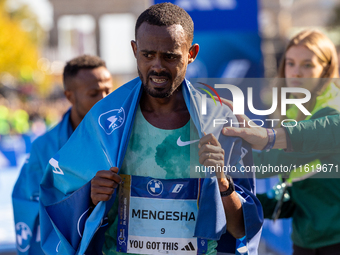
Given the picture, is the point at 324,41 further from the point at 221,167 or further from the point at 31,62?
the point at 31,62

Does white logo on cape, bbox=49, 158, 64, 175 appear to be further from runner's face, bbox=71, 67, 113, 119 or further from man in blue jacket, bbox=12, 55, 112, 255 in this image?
runner's face, bbox=71, 67, 113, 119

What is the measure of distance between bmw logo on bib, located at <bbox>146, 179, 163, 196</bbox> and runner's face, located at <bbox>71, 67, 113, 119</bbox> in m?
1.27

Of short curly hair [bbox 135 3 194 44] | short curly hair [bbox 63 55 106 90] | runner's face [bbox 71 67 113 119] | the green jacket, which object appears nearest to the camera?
short curly hair [bbox 135 3 194 44]

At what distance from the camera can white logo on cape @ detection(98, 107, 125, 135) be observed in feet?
6.72

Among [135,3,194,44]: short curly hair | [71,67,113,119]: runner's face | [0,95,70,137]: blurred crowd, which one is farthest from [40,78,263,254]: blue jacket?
[0,95,70,137]: blurred crowd

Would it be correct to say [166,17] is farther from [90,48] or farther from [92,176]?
[90,48]

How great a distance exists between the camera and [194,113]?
2.01 meters

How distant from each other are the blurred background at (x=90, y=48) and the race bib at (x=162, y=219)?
2.19m

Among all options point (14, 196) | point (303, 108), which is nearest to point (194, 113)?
point (303, 108)

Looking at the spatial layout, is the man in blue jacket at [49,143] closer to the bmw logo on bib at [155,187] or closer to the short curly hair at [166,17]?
the bmw logo on bib at [155,187]

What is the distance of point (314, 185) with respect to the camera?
102 inches

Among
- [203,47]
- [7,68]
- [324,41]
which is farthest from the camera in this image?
[7,68]

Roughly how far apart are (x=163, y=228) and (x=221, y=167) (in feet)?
1.50

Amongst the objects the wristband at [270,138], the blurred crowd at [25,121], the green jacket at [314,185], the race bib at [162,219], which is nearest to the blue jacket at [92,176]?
the race bib at [162,219]
